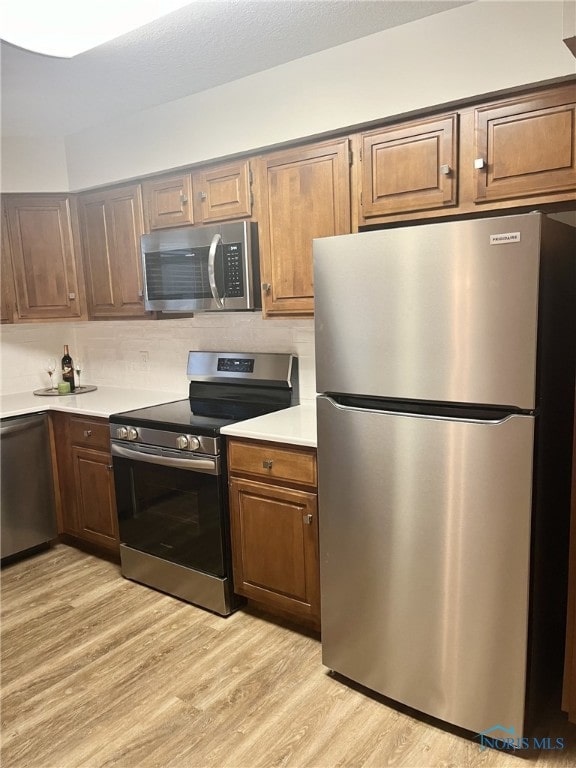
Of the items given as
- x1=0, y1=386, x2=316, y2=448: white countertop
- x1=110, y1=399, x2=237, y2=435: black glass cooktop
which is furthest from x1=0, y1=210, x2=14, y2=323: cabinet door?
x1=110, y1=399, x2=237, y2=435: black glass cooktop

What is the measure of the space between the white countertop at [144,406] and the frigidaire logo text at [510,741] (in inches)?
43.5

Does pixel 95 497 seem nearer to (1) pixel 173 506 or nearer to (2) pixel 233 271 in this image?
(1) pixel 173 506

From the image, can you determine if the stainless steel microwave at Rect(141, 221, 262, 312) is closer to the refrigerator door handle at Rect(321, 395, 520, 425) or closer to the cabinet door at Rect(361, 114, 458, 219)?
the cabinet door at Rect(361, 114, 458, 219)

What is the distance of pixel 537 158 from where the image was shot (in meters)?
1.85

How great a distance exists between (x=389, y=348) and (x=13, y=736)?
1.86m

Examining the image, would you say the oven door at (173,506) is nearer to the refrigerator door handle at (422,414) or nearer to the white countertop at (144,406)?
the white countertop at (144,406)

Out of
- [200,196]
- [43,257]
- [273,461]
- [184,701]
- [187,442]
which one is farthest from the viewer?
[43,257]

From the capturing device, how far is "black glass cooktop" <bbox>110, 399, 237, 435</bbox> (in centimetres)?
255

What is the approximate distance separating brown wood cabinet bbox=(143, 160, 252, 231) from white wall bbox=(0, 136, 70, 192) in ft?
2.64

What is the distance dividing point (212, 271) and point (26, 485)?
5.59 feet

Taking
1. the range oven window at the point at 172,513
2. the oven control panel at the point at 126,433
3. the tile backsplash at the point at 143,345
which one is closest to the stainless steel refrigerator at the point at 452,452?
the range oven window at the point at 172,513

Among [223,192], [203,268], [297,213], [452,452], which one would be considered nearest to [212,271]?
[203,268]

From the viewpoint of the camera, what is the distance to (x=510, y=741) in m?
1.76

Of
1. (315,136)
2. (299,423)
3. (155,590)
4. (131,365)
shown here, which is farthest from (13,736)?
(315,136)
